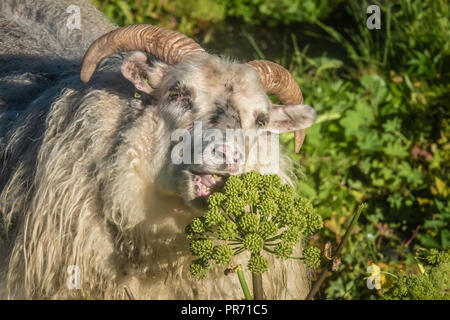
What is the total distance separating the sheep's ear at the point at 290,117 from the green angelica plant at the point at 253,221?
956mm

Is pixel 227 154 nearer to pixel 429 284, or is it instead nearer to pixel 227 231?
pixel 227 231

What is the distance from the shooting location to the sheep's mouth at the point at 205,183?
2498 millimetres

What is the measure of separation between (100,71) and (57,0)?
1940 mm

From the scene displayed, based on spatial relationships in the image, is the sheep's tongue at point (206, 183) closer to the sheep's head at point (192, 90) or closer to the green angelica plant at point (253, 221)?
the sheep's head at point (192, 90)

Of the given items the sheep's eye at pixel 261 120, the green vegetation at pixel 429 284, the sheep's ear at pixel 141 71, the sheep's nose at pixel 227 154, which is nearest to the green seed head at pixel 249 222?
the sheep's nose at pixel 227 154

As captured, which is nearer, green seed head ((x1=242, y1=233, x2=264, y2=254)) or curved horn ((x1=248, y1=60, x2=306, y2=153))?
green seed head ((x1=242, y1=233, x2=264, y2=254))

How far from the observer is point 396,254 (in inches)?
175

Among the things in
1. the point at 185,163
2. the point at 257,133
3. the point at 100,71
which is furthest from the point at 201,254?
the point at 100,71

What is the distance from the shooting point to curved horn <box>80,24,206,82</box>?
2.82m

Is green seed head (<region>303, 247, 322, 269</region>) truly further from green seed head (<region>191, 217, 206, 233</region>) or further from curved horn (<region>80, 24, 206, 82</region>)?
curved horn (<region>80, 24, 206, 82</region>)

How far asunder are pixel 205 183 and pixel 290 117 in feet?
2.59

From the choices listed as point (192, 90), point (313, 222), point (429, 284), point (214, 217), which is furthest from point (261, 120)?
point (429, 284)

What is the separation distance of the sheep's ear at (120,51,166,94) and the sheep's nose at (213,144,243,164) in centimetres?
66

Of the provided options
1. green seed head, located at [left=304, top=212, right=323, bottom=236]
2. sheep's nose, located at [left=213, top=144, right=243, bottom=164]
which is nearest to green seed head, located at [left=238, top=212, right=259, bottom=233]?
green seed head, located at [left=304, top=212, right=323, bottom=236]
